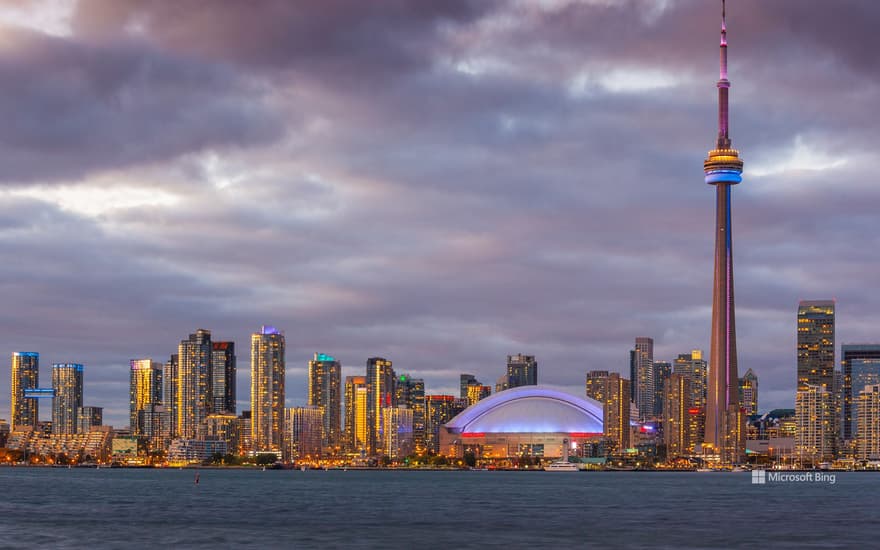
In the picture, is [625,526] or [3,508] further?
[3,508]

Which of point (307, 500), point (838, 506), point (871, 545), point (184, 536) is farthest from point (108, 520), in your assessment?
point (838, 506)

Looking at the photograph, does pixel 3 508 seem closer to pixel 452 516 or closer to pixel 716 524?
pixel 452 516

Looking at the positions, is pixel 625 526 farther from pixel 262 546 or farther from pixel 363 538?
pixel 262 546

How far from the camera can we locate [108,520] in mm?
110250

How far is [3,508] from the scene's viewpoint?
420 feet

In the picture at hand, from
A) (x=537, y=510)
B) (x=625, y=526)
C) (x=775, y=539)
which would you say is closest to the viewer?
(x=775, y=539)

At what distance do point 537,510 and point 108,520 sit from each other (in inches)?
1679

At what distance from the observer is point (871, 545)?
3393 inches

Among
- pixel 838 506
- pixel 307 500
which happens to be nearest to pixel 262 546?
pixel 307 500

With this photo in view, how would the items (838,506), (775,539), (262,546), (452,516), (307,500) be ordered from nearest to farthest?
(262,546) → (775,539) → (452,516) → (838,506) → (307,500)

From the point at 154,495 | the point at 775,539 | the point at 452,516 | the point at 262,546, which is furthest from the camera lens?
the point at 154,495

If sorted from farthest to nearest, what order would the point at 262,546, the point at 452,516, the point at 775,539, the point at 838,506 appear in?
the point at 838,506 → the point at 452,516 → the point at 775,539 → the point at 262,546

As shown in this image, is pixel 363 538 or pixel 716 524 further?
pixel 716 524

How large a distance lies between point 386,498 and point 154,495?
109ft
